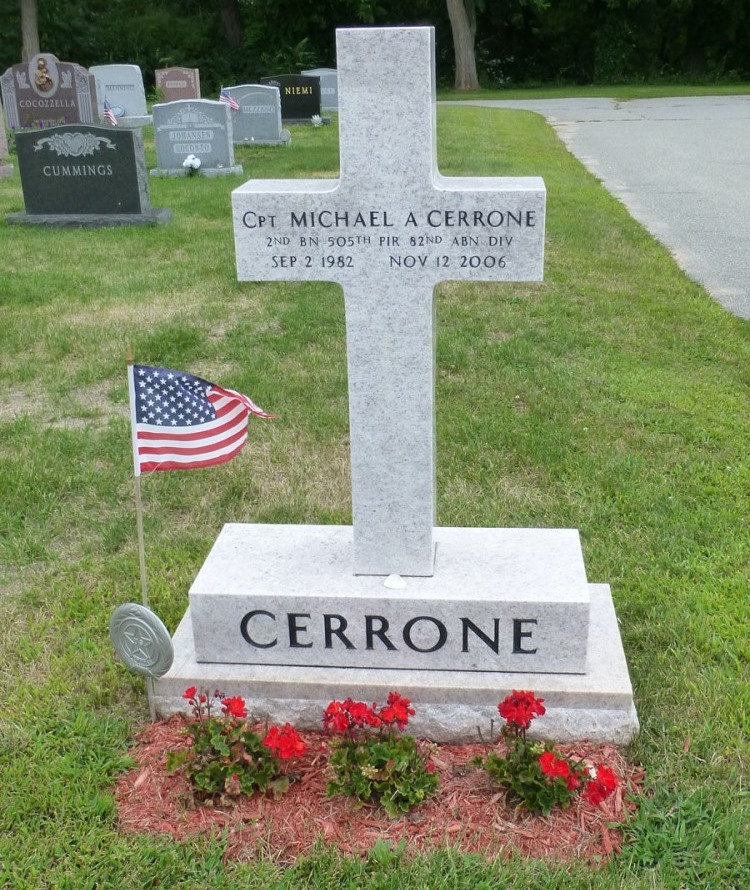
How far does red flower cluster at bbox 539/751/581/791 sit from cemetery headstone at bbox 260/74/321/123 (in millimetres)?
21394

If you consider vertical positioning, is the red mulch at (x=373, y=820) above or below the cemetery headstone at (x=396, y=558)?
below

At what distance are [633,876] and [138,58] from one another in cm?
3959

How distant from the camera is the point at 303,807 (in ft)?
9.44

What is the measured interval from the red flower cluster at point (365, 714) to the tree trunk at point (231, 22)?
40.7 m

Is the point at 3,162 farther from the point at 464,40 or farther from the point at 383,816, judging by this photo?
the point at 464,40

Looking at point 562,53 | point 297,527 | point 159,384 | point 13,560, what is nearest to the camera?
point 159,384

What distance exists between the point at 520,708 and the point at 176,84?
23.9 m

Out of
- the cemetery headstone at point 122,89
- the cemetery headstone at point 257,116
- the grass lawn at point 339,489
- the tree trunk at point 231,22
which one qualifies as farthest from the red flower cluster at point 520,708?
the tree trunk at point 231,22

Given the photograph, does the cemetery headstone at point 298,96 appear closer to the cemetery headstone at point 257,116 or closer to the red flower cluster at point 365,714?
the cemetery headstone at point 257,116

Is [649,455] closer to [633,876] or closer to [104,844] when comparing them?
[633,876]

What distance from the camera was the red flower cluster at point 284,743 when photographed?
9.24 ft

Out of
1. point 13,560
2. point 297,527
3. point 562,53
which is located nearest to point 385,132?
point 297,527

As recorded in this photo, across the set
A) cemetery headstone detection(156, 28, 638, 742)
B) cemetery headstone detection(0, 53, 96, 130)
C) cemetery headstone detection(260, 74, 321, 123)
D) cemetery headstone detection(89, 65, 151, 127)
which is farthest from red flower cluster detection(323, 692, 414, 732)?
cemetery headstone detection(89, 65, 151, 127)

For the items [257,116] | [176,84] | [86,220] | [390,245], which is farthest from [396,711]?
[176,84]
